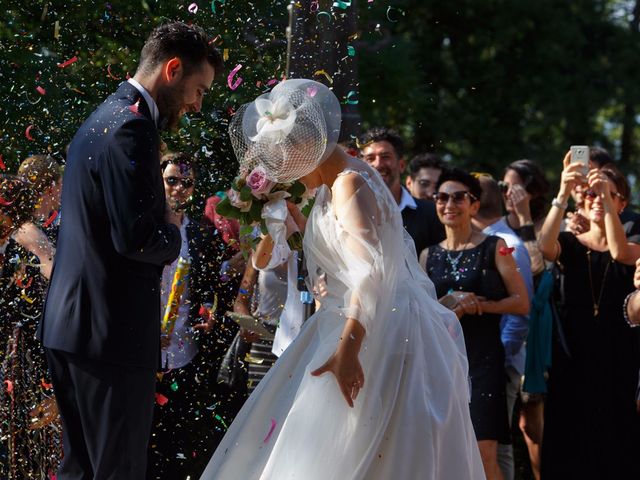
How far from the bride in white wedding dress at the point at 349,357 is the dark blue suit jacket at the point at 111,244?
57 cm

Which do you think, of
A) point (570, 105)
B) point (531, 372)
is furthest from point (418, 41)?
point (531, 372)

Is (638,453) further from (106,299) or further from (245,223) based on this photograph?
(106,299)

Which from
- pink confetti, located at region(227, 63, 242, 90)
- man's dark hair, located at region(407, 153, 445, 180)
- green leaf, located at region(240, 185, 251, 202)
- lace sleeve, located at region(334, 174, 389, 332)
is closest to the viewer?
lace sleeve, located at region(334, 174, 389, 332)

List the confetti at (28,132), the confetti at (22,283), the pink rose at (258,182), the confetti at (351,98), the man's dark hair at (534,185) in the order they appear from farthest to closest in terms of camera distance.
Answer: the man's dark hair at (534,185), the confetti at (28,132), the confetti at (351,98), the confetti at (22,283), the pink rose at (258,182)

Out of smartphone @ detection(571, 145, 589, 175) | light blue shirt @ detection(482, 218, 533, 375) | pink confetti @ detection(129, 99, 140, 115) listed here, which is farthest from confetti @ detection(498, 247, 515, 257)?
pink confetti @ detection(129, 99, 140, 115)

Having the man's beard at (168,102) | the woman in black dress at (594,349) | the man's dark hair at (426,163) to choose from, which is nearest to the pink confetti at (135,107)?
the man's beard at (168,102)

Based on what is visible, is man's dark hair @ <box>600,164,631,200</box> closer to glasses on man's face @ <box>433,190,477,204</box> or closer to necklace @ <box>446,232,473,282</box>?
glasses on man's face @ <box>433,190,477,204</box>

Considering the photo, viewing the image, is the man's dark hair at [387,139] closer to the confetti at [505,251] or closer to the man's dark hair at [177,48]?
the confetti at [505,251]

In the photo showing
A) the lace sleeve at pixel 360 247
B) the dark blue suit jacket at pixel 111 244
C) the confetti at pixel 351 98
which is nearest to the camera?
the dark blue suit jacket at pixel 111 244

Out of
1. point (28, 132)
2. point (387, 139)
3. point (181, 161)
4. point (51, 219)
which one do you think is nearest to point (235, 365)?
point (181, 161)

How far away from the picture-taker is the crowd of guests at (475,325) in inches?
266

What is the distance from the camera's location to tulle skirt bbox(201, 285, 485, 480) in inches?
173

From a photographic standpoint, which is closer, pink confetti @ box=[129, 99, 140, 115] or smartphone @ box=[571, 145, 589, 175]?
pink confetti @ box=[129, 99, 140, 115]

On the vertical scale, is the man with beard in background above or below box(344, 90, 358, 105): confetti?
below
